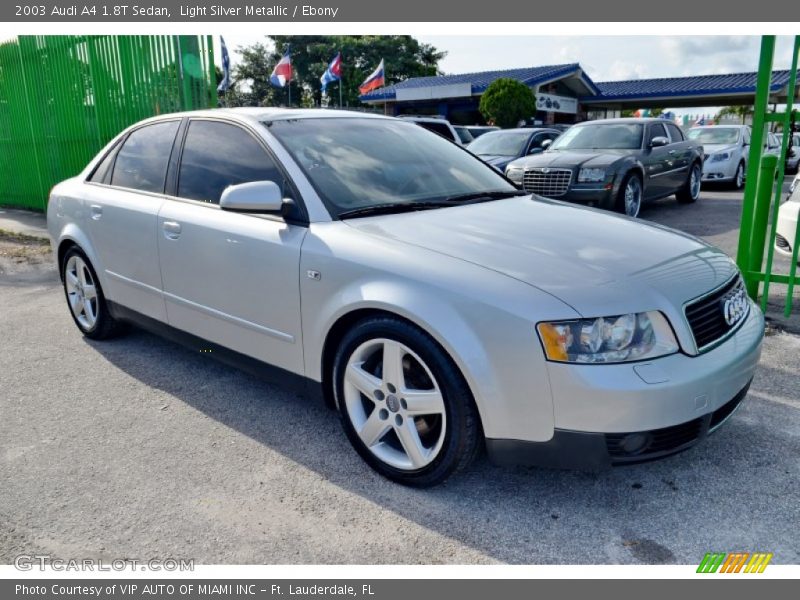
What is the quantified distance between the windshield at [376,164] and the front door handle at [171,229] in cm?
80

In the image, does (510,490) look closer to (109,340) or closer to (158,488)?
(158,488)

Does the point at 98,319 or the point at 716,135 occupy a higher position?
the point at 716,135

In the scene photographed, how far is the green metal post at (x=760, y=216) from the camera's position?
16.6 feet

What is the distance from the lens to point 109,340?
4.98 meters

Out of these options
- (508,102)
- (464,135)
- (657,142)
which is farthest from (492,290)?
(508,102)

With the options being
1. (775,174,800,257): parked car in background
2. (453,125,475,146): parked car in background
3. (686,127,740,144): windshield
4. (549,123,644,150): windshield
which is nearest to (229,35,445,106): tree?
(453,125,475,146): parked car in background

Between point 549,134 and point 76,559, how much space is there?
1161cm

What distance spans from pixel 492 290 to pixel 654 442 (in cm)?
Answer: 83

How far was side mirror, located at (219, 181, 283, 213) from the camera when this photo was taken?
3.12 metres

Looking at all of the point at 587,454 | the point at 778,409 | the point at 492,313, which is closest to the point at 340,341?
the point at 492,313

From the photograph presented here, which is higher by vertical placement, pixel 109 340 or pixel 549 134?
pixel 549 134

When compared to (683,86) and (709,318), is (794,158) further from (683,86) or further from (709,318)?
(709,318)

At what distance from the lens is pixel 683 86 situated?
29641 millimetres

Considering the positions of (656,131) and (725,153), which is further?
(725,153)
